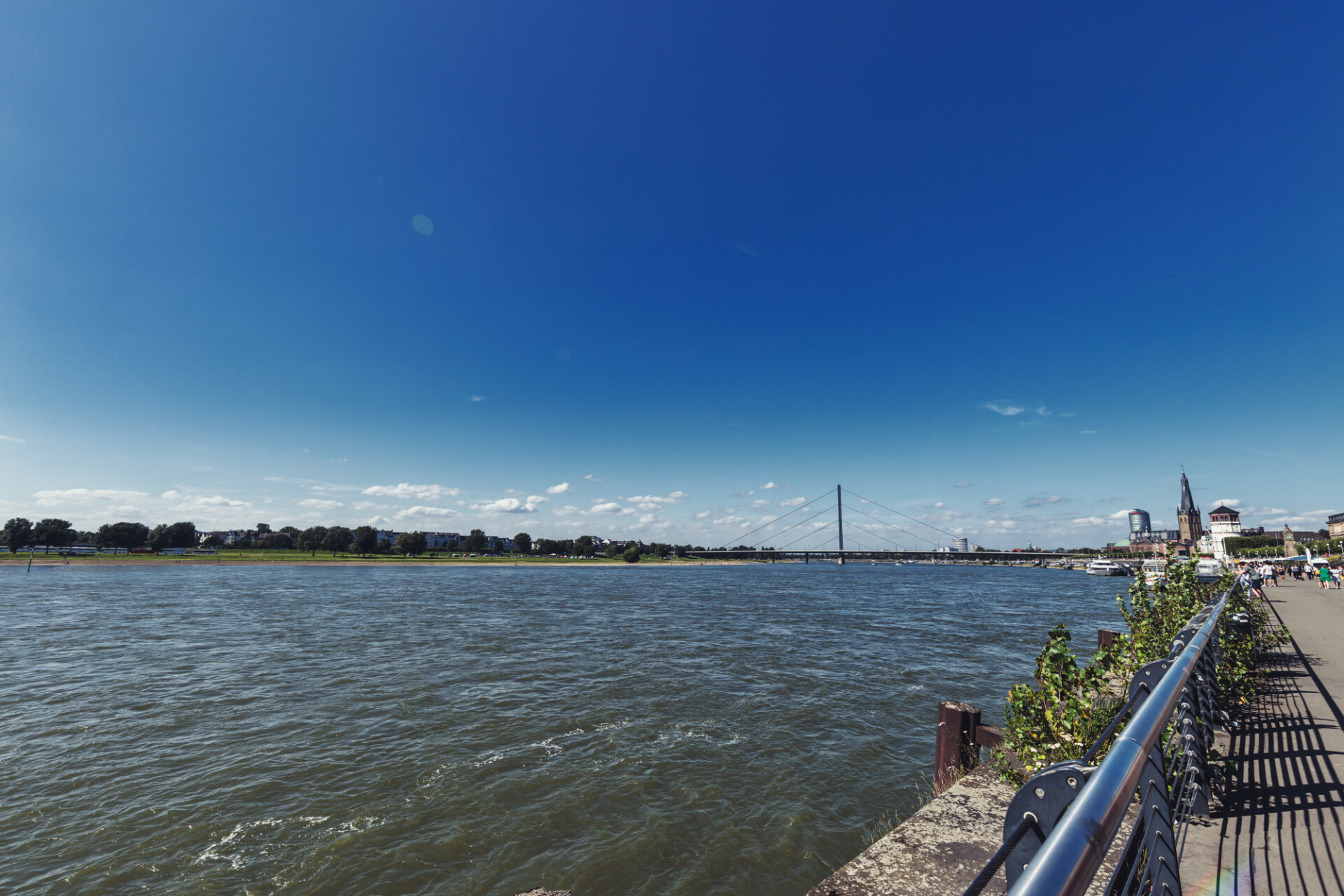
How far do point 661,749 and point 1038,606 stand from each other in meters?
Answer: 36.9

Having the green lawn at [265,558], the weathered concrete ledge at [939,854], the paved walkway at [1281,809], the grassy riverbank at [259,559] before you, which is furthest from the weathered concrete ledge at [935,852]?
the green lawn at [265,558]

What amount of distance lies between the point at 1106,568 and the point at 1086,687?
11051cm

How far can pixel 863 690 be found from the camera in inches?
516

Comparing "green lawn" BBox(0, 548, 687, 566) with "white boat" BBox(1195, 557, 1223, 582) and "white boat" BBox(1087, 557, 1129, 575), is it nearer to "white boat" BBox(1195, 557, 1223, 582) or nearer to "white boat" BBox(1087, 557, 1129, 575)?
"white boat" BBox(1087, 557, 1129, 575)

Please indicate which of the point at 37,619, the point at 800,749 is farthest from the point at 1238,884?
the point at 37,619

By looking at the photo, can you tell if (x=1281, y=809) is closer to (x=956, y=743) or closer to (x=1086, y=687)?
(x=1086, y=687)

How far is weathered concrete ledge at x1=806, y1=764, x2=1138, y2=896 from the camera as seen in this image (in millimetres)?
3875

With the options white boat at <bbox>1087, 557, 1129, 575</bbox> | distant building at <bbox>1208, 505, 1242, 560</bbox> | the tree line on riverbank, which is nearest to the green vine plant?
white boat at <bbox>1087, 557, 1129, 575</bbox>

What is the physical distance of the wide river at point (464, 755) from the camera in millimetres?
6559

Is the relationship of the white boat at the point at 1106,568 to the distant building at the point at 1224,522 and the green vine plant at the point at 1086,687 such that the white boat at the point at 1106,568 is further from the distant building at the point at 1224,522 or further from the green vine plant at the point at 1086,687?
the green vine plant at the point at 1086,687

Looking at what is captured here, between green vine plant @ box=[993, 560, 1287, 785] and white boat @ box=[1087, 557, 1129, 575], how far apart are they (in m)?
98.9

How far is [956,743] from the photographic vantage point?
675 centimetres

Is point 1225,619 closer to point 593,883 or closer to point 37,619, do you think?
point 593,883

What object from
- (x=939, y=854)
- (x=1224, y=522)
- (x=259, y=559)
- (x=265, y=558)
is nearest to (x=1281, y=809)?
(x=939, y=854)
